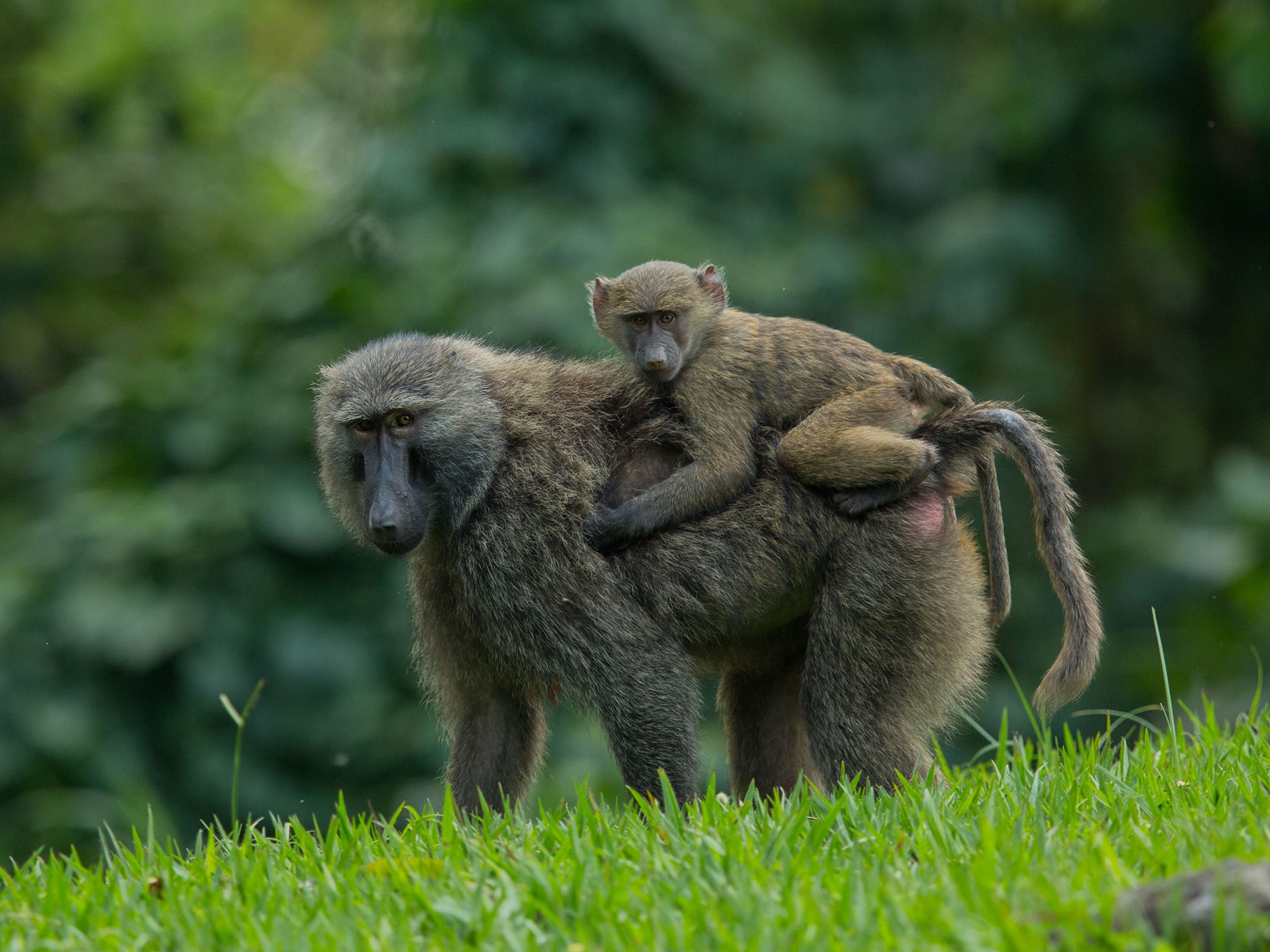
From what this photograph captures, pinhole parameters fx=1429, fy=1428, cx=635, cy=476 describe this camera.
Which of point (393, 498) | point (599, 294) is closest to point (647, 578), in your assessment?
point (393, 498)

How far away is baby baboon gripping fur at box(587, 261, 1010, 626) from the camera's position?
420cm

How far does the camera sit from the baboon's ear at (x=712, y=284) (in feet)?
15.2

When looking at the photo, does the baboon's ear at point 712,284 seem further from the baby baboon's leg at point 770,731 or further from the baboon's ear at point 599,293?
the baby baboon's leg at point 770,731

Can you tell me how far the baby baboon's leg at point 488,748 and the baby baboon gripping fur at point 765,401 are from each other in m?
0.70

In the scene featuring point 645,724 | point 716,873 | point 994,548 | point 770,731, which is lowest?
point 770,731

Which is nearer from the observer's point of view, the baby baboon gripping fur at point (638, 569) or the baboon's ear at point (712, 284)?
the baby baboon gripping fur at point (638, 569)

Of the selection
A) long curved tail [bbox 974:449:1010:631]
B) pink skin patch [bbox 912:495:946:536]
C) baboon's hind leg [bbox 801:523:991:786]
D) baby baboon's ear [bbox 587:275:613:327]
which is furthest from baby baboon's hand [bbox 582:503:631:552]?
long curved tail [bbox 974:449:1010:631]

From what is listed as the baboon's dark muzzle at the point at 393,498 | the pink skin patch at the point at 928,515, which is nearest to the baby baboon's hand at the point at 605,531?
the baboon's dark muzzle at the point at 393,498

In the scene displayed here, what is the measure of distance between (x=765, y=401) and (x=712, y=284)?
1.63 feet

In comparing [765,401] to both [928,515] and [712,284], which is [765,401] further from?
[928,515]

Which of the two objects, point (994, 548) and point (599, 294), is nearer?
point (994, 548)

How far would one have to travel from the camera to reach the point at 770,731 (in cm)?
475

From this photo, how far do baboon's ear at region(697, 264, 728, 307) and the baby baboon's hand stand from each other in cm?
82

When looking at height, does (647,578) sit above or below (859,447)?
below
